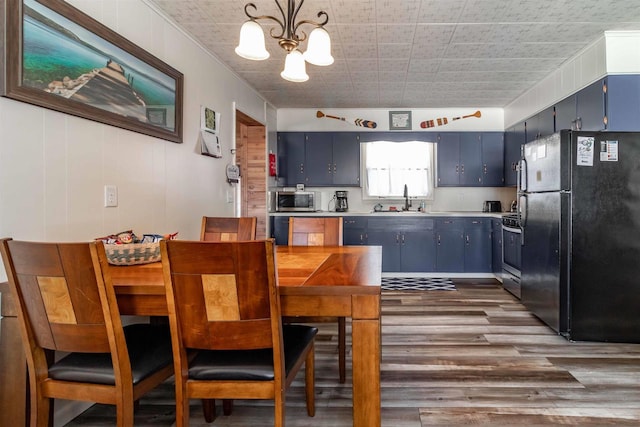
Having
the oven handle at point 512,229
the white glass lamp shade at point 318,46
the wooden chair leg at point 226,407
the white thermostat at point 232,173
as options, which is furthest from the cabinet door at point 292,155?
the wooden chair leg at point 226,407

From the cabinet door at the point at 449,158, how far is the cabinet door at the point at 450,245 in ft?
2.26

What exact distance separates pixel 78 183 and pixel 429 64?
127 inches

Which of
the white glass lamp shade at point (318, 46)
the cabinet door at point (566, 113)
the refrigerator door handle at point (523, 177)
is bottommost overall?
the refrigerator door handle at point (523, 177)

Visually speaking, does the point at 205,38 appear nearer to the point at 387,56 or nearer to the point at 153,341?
the point at 387,56

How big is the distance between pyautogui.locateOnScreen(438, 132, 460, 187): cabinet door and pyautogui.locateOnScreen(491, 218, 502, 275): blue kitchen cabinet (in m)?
0.85

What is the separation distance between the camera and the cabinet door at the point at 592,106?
3135 millimetres

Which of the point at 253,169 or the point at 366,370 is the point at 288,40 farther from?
the point at 253,169

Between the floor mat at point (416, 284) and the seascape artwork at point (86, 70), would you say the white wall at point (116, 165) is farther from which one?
the floor mat at point (416, 284)

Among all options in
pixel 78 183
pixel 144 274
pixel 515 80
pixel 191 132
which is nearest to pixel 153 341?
pixel 144 274

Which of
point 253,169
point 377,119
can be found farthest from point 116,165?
point 377,119

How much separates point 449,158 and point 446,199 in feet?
2.01

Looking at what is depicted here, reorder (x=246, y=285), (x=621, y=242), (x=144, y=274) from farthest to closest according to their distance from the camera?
(x=621, y=242)
(x=144, y=274)
(x=246, y=285)

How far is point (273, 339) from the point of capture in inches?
50.1

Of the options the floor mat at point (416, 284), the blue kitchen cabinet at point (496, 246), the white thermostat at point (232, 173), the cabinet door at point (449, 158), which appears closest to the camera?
the white thermostat at point (232, 173)
